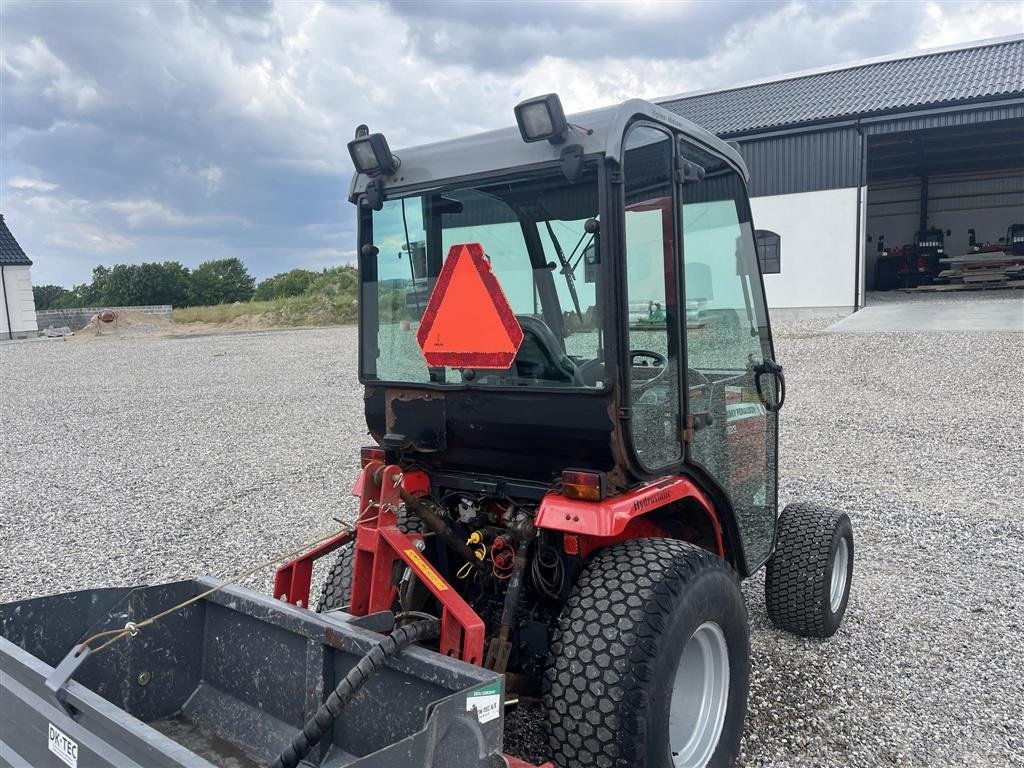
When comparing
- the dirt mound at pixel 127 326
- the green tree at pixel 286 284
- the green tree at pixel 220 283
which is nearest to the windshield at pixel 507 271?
the dirt mound at pixel 127 326

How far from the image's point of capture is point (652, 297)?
Result: 279 cm

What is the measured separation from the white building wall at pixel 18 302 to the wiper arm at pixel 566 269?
3430 centimetres

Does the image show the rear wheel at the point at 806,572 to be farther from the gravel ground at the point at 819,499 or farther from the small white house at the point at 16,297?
the small white house at the point at 16,297

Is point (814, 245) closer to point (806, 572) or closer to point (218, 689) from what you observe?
point (806, 572)

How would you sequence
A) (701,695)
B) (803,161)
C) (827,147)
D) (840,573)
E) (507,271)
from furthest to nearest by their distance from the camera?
(803,161) → (827,147) → (840,573) → (507,271) → (701,695)

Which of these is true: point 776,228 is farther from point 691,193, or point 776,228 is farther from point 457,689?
point 457,689

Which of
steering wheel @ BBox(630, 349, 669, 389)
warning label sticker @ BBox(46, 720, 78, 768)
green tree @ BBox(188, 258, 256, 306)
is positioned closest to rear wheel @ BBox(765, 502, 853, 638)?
→ steering wheel @ BBox(630, 349, 669, 389)

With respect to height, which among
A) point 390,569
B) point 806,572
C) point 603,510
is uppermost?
point 603,510

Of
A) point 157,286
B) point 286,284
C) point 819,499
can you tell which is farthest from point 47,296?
point 819,499

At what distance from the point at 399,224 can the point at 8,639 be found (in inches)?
75.4

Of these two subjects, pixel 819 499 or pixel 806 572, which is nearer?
pixel 806 572

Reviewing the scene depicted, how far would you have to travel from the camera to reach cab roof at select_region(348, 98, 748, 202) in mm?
2521

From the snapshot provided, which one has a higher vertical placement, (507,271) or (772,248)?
(772,248)

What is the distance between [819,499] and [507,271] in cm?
452
